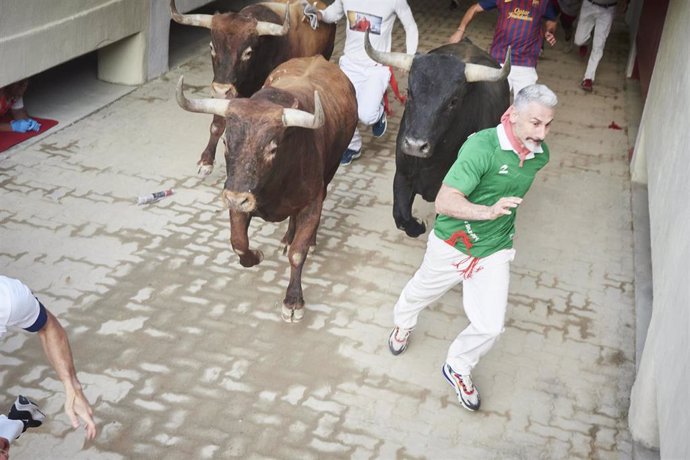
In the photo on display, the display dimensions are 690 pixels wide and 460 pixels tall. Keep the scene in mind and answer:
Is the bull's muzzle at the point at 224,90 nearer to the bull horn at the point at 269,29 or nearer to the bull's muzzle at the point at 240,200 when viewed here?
the bull horn at the point at 269,29

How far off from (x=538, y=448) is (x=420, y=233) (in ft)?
8.00

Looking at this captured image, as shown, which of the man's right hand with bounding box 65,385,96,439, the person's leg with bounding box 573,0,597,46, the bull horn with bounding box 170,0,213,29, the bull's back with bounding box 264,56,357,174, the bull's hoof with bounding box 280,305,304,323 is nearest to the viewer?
the man's right hand with bounding box 65,385,96,439

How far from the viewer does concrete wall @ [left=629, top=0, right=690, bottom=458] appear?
14.0 feet

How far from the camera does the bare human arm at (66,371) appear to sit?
3.75 meters

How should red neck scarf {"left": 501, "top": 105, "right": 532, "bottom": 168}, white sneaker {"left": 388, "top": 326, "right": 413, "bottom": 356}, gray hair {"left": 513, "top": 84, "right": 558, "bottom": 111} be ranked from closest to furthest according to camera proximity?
1. gray hair {"left": 513, "top": 84, "right": 558, "bottom": 111}
2. red neck scarf {"left": 501, "top": 105, "right": 532, "bottom": 168}
3. white sneaker {"left": 388, "top": 326, "right": 413, "bottom": 356}

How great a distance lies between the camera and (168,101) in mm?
10086

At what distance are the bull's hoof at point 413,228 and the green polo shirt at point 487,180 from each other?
1.92 meters

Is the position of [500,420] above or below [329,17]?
below

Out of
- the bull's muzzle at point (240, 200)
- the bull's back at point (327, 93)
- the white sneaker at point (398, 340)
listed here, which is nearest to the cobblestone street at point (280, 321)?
the white sneaker at point (398, 340)

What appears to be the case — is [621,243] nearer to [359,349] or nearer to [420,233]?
[420,233]

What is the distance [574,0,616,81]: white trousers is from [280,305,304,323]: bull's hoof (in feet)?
23.3

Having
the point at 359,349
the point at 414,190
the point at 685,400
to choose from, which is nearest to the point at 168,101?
the point at 414,190

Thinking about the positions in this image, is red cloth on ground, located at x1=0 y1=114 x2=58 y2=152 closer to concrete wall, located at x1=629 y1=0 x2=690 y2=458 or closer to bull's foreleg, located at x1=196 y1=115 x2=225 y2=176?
bull's foreleg, located at x1=196 y1=115 x2=225 y2=176

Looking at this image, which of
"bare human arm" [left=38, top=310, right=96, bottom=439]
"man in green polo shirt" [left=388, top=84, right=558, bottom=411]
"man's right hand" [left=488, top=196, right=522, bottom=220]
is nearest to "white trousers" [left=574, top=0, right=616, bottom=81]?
"man in green polo shirt" [left=388, top=84, right=558, bottom=411]
